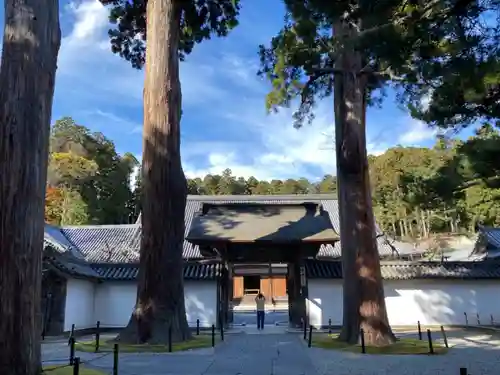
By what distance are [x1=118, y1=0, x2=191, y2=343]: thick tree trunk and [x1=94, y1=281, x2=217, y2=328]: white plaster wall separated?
305 inches

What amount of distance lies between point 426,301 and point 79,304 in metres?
14.4

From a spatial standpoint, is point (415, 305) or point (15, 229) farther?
point (415, 305)

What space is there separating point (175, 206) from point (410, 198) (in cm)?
583

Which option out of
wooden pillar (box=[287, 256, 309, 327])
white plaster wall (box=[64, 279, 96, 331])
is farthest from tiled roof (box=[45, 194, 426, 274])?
wooden pillar (box=[287, 256, 309, 327])

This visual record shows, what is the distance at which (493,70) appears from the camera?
498 centimetres

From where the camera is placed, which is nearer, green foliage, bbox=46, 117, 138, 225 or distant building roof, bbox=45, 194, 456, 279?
distant building roof, bbox=45, 194, 456, 279

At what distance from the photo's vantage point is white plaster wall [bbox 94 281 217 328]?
19.0 m

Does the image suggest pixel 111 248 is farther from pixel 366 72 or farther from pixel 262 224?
pixel 366 72

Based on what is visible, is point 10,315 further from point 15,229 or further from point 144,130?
point 144,130

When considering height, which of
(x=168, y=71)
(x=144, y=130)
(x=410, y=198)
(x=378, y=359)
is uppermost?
(x=168, y=71)

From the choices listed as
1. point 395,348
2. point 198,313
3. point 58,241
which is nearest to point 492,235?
point 198,313

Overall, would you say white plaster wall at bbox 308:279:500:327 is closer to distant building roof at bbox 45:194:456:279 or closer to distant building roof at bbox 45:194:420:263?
distant building roof at bbox 45:194:456:279

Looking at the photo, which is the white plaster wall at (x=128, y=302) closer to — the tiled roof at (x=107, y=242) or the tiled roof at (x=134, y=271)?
the tiled roof at (x=134, y=271)

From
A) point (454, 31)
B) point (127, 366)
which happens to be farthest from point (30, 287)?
point (454, 31)
